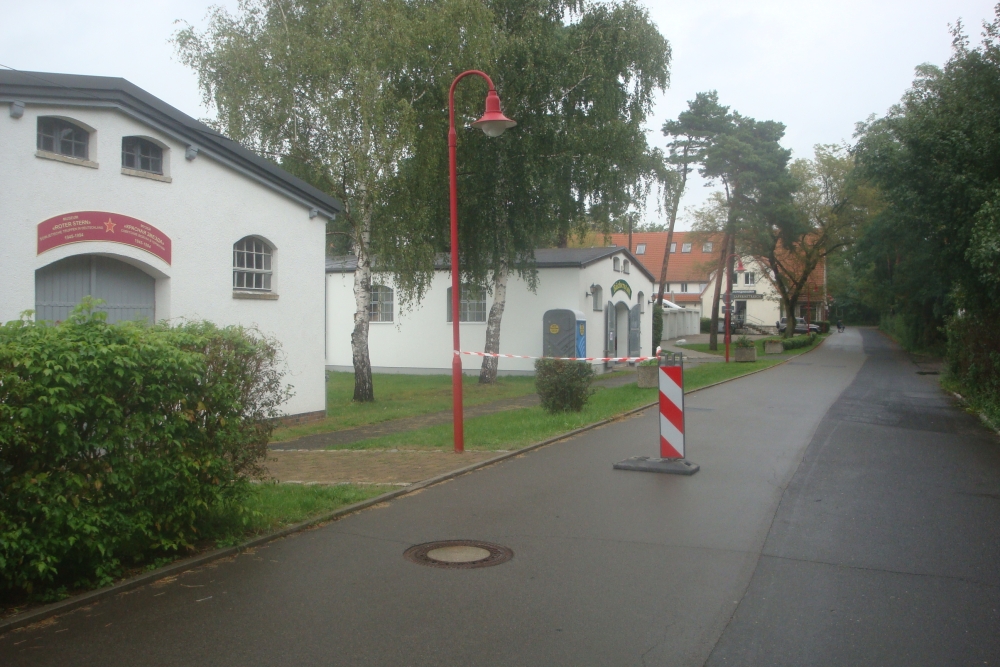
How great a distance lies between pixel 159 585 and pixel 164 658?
4.45 ft

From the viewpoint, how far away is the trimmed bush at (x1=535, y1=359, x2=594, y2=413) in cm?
1533

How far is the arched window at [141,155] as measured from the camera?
11.7 metres

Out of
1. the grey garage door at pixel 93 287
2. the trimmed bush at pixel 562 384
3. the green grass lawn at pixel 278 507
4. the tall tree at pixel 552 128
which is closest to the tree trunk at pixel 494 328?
the tall tree at pixel 552 128

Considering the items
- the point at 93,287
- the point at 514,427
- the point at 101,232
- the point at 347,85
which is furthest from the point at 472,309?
the point at 101,232

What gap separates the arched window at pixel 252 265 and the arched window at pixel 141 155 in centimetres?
199

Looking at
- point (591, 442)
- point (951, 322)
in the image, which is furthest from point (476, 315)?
point (591, 442)

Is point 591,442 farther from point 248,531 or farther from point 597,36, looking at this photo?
point 597,36

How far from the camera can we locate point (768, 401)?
18.5 m

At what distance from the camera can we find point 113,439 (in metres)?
5.28

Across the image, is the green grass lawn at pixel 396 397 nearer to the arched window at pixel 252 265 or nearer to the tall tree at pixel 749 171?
the arched window at pixel 252 265

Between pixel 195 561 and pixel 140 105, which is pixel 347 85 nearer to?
pixel 140 105

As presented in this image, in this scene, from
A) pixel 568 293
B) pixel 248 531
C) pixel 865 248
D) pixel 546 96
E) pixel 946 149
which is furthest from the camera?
pixel 865 248

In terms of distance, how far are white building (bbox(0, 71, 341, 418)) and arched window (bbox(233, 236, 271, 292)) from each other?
0.08 feet

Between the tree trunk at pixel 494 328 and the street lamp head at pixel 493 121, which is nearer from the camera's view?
the street lamp head at pixel 493 121
